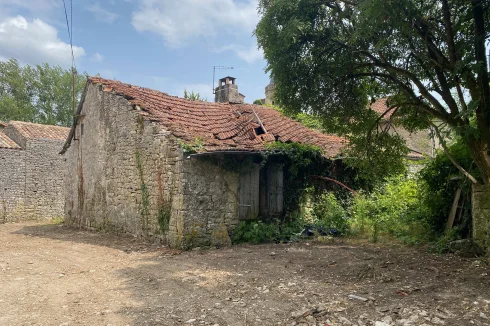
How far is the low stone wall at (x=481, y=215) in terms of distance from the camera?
652 centimetres

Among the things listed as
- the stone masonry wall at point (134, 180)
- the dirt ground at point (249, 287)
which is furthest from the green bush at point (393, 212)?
the stone masonry wall at point (134, 180)

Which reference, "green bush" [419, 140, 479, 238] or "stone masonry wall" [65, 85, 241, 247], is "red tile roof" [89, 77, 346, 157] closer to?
"stone masonry wall" [65, 85, 241, 247]

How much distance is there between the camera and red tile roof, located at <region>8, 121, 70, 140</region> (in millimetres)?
19016

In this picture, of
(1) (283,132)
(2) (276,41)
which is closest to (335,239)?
(1) (283,132)

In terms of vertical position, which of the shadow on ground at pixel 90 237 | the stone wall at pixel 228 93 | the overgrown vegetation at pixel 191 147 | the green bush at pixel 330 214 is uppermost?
the stone wall at pixel 228 93

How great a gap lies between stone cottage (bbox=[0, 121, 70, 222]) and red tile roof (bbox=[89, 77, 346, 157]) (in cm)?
749

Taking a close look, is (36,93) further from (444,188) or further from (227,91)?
(444,188)

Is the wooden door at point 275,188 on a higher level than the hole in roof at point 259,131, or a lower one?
lower

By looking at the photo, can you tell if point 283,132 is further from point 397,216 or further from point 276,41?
point 276,41

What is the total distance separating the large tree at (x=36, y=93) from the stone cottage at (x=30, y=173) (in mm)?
14078

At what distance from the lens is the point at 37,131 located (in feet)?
65.1

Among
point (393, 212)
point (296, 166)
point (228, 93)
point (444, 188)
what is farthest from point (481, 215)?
point (228, 93)

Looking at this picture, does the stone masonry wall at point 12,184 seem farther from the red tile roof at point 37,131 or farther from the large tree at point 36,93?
the large tree at point 36,93

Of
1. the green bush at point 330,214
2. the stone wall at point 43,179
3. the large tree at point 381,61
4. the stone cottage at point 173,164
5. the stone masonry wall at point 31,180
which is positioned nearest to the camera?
the large tree at point 381,61
